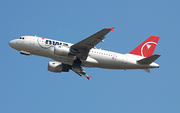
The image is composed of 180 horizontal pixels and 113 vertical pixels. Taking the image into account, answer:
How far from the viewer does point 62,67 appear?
158 feet

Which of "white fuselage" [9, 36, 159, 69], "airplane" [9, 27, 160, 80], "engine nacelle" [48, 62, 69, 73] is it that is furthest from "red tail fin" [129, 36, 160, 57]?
"engine nacelle" [48, 62, 69, 73]

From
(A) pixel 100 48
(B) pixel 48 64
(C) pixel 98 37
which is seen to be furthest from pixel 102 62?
(B) pixel 48 64

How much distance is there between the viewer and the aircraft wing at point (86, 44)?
3829 cm

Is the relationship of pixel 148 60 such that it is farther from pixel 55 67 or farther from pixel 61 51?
pixel 55 67

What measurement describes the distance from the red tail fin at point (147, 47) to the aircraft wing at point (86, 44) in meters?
9.26

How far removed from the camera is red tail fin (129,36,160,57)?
46.8m

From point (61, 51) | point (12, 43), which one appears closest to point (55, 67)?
point (61, 51)

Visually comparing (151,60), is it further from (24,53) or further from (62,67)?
(24,53)

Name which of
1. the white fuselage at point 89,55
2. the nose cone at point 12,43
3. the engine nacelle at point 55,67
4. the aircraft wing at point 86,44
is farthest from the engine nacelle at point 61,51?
the nose cone at point 12,43

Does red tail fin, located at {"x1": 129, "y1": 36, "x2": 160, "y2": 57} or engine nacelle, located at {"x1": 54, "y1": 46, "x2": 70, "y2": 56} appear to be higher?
red tail fin, located at {"x1": 129, "y1": 36, "x2": 160, "y2": 57}

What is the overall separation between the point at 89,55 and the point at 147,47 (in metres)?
11.3

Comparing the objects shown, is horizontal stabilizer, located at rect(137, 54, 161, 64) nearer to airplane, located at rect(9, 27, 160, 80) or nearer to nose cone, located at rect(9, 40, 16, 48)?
airplane, located at rect(9, 27, 160, 80)

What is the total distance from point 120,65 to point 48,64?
43.6 feet

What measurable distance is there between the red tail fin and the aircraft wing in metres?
9.26
